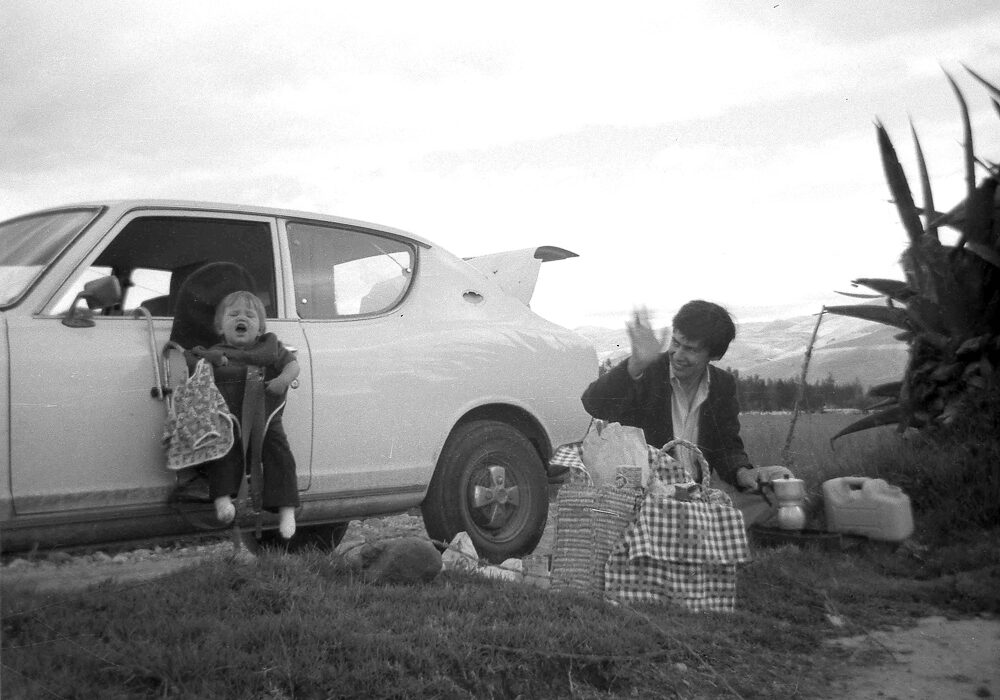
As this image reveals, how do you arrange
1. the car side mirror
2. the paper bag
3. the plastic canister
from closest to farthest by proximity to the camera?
1. the car side mirror
2. the paper bag
3. the plastic canister

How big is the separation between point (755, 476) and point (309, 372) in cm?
243

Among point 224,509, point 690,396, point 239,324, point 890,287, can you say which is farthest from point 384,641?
point 890,287

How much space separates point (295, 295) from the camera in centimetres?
479

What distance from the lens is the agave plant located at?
641cm

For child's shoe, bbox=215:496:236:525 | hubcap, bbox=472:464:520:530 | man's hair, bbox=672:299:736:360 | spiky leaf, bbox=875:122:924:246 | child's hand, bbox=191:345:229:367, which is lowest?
hubcap, bbox=472:464:520:530

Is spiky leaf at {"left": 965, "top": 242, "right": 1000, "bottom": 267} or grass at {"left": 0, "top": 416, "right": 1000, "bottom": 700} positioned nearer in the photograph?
grass at {"left": 0, "top": 416, "right": 1000, "bottom": 700}

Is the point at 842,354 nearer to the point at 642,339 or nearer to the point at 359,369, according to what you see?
the point at 642,339

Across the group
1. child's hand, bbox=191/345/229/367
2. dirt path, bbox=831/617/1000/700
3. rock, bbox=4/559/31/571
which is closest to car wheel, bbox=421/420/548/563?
child's hand, bbox=191/345/229/367

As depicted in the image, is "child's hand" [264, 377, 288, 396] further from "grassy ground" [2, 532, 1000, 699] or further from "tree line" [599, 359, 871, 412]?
"tree line" [599, 359, 871, 412]

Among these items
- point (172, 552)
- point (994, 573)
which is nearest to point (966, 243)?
point (994, 573)

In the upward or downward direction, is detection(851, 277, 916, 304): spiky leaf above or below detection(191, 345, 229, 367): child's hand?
above

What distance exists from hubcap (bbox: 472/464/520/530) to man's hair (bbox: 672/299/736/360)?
1185mm

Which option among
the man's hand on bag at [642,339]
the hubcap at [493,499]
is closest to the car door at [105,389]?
the hubcap at [493,499]

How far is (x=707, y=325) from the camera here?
524 cm
